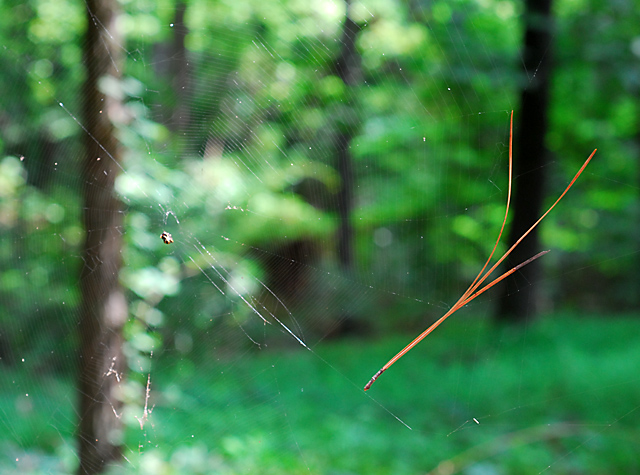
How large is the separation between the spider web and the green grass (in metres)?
0.02

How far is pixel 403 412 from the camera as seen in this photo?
14.6 feet

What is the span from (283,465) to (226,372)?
7.11ft

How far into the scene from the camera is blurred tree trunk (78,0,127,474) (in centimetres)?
289

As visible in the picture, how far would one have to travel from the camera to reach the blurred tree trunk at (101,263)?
2.89 meters

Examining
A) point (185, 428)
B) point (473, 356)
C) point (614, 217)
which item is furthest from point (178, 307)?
point (614, 217)

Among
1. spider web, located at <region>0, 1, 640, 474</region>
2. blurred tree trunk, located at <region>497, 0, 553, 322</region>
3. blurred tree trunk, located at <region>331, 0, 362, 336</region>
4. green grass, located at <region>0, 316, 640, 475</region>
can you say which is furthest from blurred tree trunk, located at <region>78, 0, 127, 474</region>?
blurred tree trunk, located at <region>497, 0, 553, 322</region>

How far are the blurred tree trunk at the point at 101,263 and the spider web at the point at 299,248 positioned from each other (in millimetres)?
91

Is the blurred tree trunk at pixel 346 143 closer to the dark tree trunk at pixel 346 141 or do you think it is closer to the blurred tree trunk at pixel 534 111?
the dark tree trunk at pixel 346 141

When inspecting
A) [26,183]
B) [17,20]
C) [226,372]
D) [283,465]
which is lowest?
[226,372]

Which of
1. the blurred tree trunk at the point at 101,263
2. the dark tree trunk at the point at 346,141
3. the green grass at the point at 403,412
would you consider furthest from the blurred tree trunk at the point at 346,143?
the blurred tree trunk at the point at 101,263

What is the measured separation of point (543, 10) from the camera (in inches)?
185

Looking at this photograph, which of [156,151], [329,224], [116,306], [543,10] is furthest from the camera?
[329,224]

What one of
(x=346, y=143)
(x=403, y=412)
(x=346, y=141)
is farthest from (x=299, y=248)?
(x=403, y=412)

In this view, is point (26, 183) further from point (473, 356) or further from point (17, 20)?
point (473, 356)
